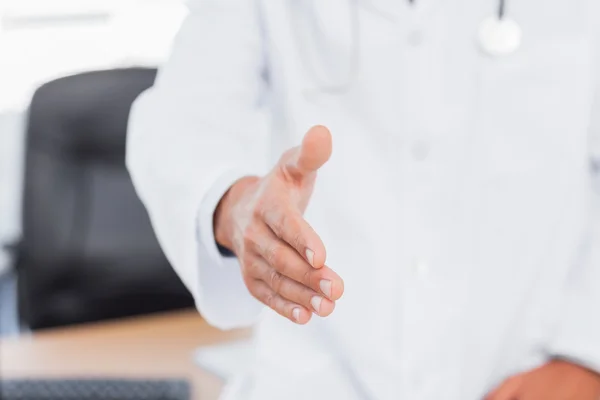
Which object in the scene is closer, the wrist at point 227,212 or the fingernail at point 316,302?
the fingernail at point 316,302

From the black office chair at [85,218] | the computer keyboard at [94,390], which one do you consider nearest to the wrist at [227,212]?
the computer keyboard at [94,390]

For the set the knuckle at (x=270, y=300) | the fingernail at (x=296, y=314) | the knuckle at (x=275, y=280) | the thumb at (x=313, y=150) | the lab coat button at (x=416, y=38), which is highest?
the lab coat button at (x=416, y=38)

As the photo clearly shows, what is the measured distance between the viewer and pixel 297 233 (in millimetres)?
394

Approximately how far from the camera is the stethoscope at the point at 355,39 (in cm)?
59

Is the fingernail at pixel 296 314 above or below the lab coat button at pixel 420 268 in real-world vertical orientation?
above

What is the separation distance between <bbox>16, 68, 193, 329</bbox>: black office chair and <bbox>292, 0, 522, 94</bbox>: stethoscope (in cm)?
83

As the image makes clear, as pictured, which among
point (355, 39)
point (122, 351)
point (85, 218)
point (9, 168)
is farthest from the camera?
point (9, 168)

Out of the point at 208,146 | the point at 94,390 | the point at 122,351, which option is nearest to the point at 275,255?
the point at 208,146

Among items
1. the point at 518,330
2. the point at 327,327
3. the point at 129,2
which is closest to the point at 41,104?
the point at 327,327

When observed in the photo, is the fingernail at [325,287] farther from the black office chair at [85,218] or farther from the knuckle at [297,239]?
the black office chair at [85,218]

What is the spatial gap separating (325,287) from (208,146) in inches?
10.2

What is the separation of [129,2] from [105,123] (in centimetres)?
119

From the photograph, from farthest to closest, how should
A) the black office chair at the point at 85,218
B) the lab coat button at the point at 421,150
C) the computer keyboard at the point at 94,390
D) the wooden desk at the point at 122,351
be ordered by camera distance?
the black office chair at the point at 85,218, the wooden desk at the point at 122,351, the computer keyboard at the point at 94,390, the lab coat button at the point at 421,150

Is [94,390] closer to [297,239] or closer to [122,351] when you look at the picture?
[122,351]
